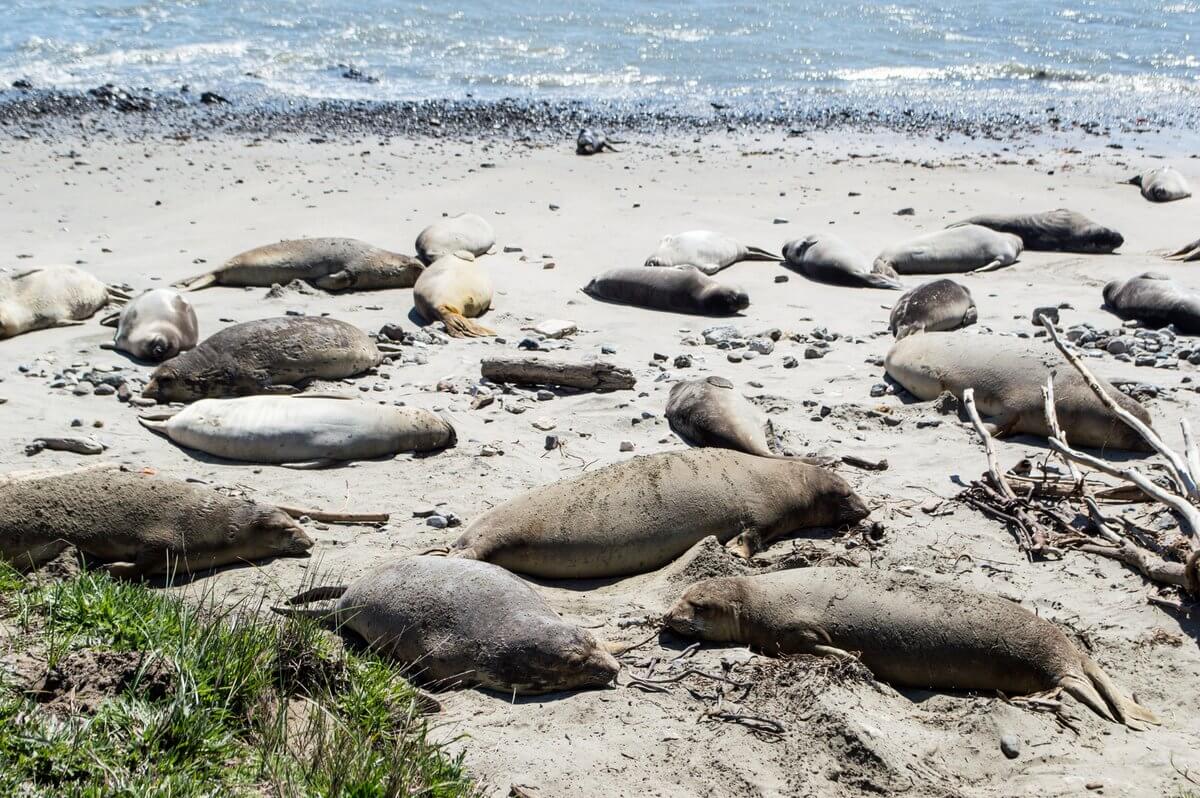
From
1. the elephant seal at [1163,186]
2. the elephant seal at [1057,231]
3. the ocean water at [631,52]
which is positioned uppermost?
the ocean water at [631,52]

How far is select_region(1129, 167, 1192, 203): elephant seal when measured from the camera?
470 inches

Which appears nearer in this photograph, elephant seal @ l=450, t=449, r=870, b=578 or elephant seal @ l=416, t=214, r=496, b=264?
elephant seal @ l=450, t=449, r=870, b=578

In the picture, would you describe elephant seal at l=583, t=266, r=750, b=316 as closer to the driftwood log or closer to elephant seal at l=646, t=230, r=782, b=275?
elephant seal at l=646, t=230, r=782, b=275

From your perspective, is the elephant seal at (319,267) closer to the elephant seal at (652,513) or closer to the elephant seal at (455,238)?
the elephant seal at (455,238)

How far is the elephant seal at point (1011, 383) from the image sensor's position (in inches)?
237

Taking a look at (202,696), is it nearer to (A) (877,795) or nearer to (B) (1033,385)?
(A) (877,795)

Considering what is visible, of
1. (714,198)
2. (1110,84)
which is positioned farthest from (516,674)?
(1110,84)

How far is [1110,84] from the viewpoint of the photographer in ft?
64.0

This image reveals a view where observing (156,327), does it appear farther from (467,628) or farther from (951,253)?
(951,253)

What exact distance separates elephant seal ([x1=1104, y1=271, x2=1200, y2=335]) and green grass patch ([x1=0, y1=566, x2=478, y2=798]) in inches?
247

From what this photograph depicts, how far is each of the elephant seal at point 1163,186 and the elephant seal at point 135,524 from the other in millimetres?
10273

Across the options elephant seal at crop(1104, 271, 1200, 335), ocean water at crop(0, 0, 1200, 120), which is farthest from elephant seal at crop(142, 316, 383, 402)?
ocean water at crop(0, 0, 1200, 120)

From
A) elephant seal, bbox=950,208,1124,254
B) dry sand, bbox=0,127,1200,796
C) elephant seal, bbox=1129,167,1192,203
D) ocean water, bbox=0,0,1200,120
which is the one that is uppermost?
ocean water, bbox=0,0,1200,120

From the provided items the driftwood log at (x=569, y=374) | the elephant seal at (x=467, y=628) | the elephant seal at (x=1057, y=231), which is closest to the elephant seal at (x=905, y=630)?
the elephant seal at (x=467, y=628)
